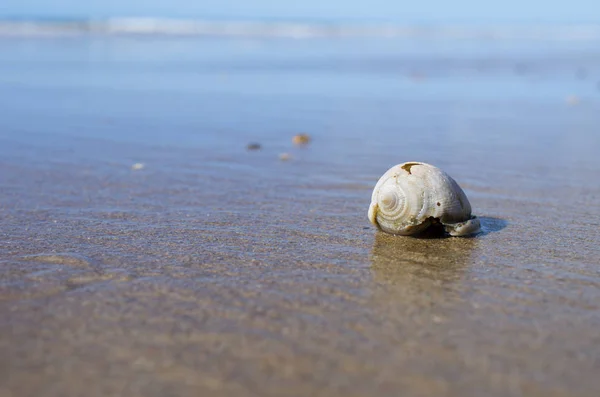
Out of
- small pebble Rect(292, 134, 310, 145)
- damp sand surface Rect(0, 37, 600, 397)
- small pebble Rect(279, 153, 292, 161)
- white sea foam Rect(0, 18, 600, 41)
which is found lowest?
damp sand surface Rect(0, 37, 600, 397)

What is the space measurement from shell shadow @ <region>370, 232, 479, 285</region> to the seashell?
8 centimetres

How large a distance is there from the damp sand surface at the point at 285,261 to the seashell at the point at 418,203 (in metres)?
0.10

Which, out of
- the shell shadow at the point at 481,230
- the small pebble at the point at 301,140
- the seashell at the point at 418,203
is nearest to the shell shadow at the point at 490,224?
the shell shadow at the point at 481,230

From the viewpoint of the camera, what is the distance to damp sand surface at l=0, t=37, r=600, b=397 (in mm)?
2432

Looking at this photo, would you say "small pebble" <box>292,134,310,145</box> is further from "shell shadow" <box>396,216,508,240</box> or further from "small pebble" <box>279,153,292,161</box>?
"shell shadow" <box>396,216,508,240</box>

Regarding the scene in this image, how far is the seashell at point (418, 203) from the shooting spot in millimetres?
3920

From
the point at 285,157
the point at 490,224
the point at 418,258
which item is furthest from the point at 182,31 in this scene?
the point at 418,258

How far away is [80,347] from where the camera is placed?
257 cm

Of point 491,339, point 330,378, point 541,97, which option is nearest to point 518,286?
point 491,339

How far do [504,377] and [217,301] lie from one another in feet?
4.02

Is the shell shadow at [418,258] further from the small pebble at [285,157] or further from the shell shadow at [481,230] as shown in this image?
the small pebble at [285,157]

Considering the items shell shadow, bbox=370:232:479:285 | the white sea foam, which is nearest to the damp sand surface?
shell shadow, bbox=370:232:479:285

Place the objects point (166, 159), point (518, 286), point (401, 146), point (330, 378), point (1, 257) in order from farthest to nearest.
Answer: point (401, 146)
point (166, 159)
point (1, 257)
point (518, 286)
point (330, 378)

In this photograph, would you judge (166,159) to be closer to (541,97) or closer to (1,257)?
(1,257)
